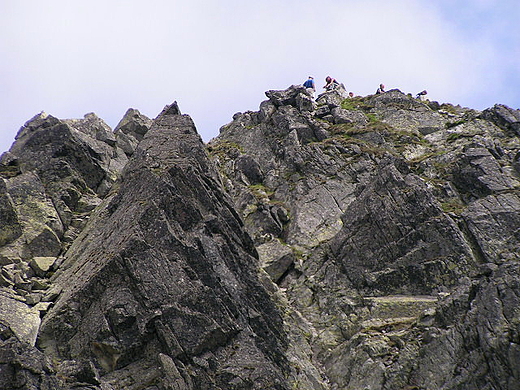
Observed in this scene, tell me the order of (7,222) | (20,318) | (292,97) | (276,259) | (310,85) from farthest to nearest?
(310,85)
(292,97)
(276,259)
(7,222)
(20,318)

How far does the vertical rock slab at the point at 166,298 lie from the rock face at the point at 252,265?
9 centimetres

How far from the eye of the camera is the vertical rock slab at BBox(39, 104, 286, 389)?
2245cm

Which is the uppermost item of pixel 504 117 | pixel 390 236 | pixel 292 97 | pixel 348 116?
pixel 504 117

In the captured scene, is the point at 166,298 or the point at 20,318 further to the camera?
the point at 166,298

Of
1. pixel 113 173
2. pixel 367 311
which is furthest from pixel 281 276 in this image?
pixel 113 173

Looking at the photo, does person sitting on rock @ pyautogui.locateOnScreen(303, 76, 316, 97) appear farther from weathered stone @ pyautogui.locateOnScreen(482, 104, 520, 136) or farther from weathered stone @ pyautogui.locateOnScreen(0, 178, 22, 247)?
weathered stone @ pyautogui.locateOnScreen(0, 178, 22, 247)

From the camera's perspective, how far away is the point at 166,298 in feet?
79.4

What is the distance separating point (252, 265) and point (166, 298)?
24.8 feet

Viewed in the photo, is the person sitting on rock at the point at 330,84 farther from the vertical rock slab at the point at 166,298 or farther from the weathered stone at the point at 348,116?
the vertical rock slab at the point at 166,298

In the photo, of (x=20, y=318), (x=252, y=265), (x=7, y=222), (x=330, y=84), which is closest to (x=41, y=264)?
(x=7, y=222)

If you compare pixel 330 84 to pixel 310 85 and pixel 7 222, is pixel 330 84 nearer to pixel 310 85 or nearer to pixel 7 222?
pixel 310 85

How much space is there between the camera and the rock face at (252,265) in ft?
75.3

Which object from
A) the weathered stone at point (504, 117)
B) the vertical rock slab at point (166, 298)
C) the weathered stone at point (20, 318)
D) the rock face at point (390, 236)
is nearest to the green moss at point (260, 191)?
the rock face at point (390, 236)

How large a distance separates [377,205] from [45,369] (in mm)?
24587
